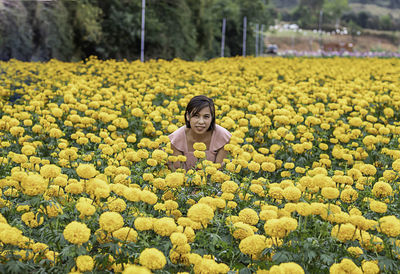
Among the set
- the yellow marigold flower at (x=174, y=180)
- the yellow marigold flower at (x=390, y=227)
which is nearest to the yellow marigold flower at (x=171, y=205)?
the yellow marigold flower at (x=174, y=180)

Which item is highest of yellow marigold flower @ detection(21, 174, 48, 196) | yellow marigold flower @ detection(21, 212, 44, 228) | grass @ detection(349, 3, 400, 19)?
grass @ detection(349, 3, 400, 19)

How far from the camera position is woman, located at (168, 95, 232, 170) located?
4.72 meters

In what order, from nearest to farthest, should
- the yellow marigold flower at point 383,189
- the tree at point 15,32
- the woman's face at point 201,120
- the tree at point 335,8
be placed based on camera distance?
the yellow marigold flower at point 383,189, the woman's face at point 201,120, the tree at point 15,32, the tree at point 335,8

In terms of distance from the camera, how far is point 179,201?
298 cm

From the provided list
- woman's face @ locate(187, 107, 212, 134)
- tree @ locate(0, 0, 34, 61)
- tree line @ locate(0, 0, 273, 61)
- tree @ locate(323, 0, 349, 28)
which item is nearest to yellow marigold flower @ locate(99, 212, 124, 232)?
woman's face @ locate(187, 107, 212, 134)

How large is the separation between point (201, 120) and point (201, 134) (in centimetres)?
36

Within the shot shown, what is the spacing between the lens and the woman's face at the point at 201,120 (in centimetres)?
471

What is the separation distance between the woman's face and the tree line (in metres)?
9.06

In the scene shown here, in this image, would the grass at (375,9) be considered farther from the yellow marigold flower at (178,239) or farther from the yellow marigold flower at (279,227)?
the yellow marigold flower at (178,239)

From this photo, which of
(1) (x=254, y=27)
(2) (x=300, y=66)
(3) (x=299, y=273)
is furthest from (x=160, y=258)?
(1) (x=254, y=27)

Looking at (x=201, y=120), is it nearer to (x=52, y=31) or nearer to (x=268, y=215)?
(x=268, y=215)

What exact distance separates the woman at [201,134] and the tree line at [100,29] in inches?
351

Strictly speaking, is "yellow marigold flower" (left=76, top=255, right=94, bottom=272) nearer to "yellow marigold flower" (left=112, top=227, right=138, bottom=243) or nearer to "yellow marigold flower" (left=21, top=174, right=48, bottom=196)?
"yellow marigold flower" (left=112, top=227, right=138, bottom=243)

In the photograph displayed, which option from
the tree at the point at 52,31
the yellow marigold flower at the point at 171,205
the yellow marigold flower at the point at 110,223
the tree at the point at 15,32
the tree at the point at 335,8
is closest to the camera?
the yellow marigold flower at the point at 110,223
